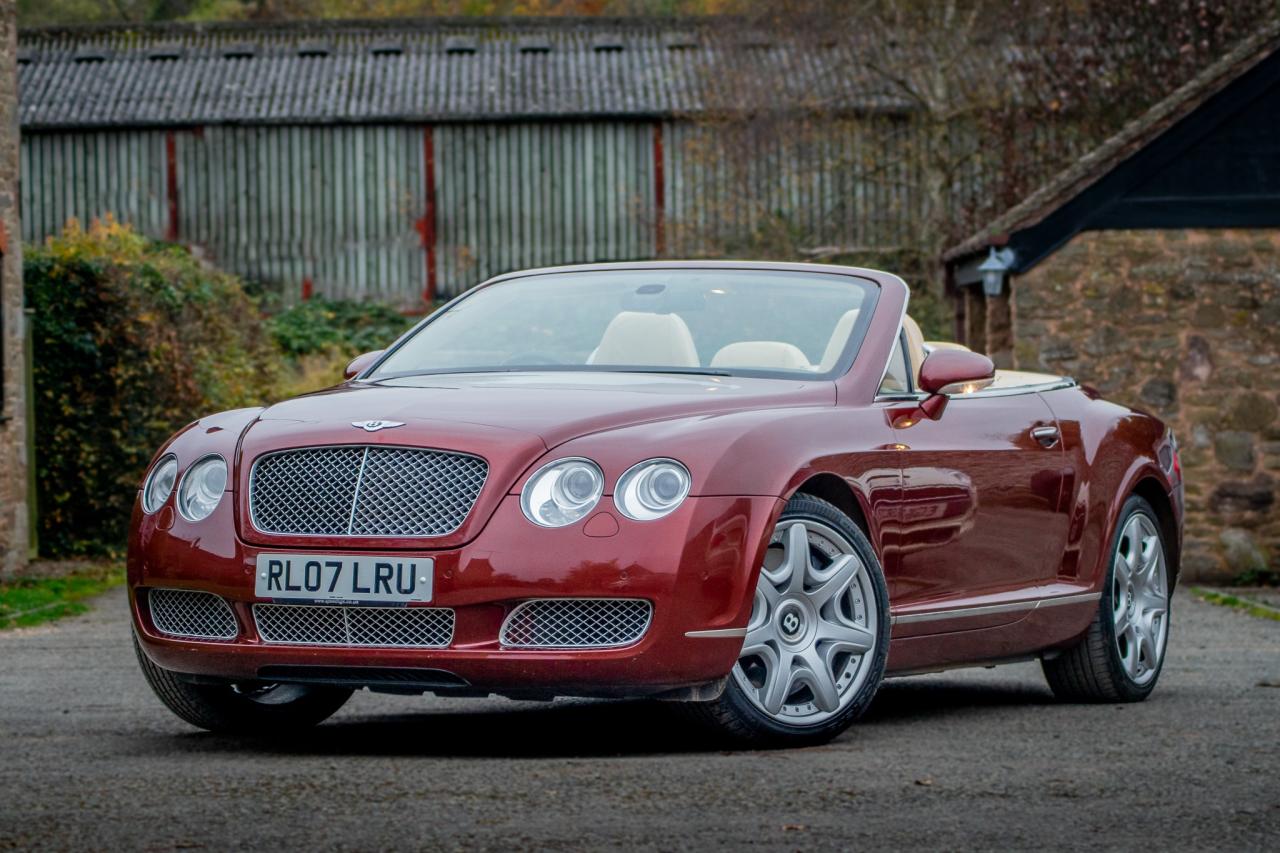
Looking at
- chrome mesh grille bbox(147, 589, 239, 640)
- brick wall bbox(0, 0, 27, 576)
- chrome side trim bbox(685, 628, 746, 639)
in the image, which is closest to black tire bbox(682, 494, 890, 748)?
chrome side trim bbox(685, 628, 746, 639)

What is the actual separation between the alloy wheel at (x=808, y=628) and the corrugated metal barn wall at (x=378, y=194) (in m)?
30.0

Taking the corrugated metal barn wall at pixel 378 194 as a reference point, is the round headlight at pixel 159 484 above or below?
below

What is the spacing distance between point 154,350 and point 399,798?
13.7 meters

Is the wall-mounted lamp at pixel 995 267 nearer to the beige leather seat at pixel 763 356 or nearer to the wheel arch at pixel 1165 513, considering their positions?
the wheel arch at pixel 1165 513

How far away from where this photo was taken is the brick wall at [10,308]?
656 inches

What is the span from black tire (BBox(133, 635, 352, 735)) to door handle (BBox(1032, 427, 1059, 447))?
104 inches

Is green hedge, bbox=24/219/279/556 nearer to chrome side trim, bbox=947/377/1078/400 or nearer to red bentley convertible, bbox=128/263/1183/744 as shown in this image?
red bentley convertible, bbox=128/263/1183/744

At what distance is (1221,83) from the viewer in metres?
19.6

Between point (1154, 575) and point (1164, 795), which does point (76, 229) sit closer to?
point (1154, 575)

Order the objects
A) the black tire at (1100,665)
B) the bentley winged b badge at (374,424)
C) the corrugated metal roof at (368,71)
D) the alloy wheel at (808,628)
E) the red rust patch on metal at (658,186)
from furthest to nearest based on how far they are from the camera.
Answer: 1. the corrugated metal roof at (368,71)
2. the red rust patch on metal at (658,186)
3. the black tire at (1100,665)
4. the alloy wheel at (808,628)
5. the bentley winged b badge at (374,424)

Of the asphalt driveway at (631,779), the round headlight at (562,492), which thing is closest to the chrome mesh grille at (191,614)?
the asphalt driveway at (631,779)

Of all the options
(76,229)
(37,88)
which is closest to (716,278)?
(76,229)

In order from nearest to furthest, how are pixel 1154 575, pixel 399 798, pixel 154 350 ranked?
pixel 399 798 → pixel 1154 575 → pixel 154 350

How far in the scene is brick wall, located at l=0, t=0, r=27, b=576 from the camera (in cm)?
1666
